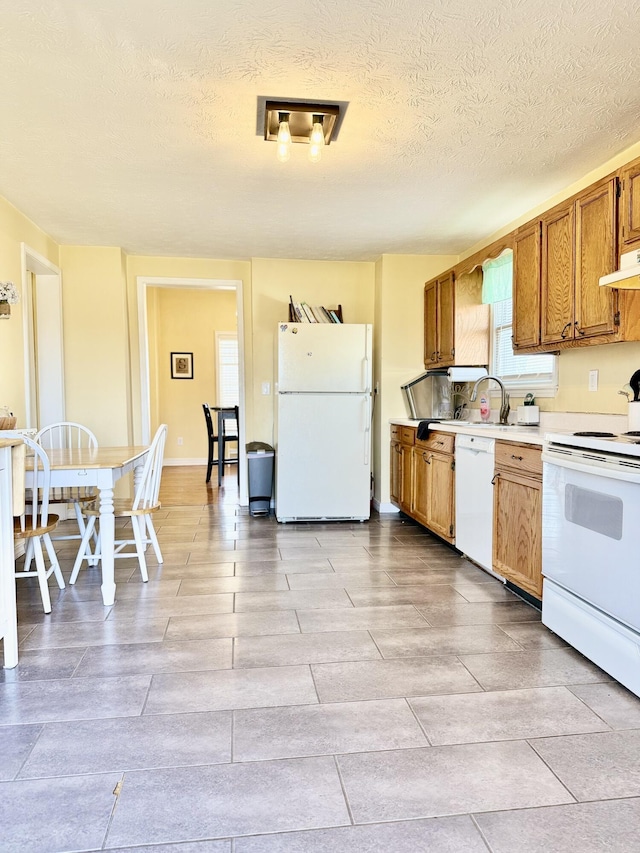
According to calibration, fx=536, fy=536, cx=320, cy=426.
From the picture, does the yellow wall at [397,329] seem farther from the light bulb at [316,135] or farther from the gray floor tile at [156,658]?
the gray floor tile at [156,658]

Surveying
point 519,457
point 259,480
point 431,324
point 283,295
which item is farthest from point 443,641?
point 283,295

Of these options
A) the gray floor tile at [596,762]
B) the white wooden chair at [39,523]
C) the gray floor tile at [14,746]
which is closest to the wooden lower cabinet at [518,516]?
the gray floor tile at [596,762]

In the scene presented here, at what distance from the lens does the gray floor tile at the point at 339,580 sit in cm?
301

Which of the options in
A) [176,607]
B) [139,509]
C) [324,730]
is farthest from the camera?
[139,509]

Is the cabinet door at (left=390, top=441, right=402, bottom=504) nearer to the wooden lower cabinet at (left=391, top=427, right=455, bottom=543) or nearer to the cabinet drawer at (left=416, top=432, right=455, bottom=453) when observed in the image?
the wooden lower cabinet at (left=391, top=427, right=455, bottom=543)

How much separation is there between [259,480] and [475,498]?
215cm

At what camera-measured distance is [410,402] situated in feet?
15.8

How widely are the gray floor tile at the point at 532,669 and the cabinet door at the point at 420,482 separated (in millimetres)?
1844

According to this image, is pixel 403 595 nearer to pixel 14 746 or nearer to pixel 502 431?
pixel 502 431

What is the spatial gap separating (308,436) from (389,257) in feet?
5.82

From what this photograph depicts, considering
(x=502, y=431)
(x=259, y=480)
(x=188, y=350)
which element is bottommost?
(x=259, y=480)

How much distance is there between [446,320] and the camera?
14.3ft

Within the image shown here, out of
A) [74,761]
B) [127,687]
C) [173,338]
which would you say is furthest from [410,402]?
[173,338]

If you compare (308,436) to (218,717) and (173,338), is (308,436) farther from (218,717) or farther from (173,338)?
(173,338)
